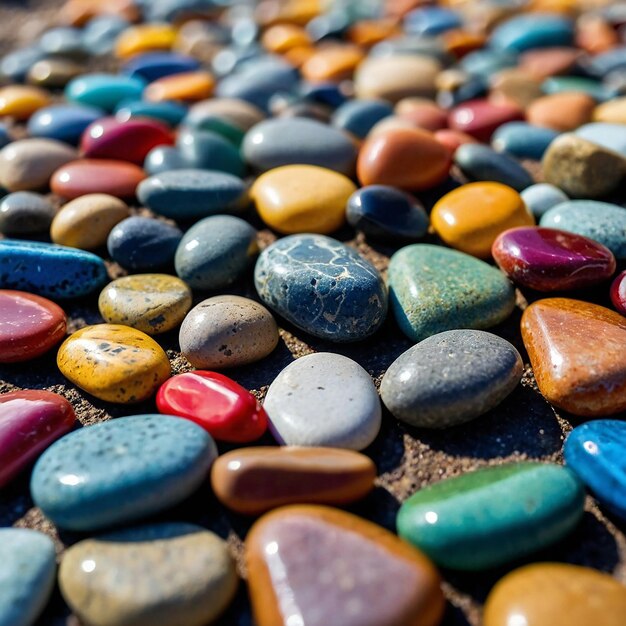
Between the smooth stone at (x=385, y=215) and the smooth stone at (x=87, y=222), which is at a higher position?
the smooth stone at (x=87, y=222)

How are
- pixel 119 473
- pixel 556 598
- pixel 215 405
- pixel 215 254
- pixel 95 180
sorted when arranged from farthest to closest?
pixel 95 180
pixel 215 254
pixel 215 405
pixel 119 473
pixel 556 598

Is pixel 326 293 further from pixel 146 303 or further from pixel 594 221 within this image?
pixel 594 221

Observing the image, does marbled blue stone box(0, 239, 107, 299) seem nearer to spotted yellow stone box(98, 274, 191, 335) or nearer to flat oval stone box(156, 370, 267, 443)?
spotted yellow stone box(98, 274, 191, 335)

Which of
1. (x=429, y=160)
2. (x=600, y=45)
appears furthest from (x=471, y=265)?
(x=600, y=45)

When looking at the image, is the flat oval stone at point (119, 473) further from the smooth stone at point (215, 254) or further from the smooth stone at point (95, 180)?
the smooth stone at point (95, 180)

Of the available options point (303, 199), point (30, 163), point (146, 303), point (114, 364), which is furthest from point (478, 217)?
point (30, 163)

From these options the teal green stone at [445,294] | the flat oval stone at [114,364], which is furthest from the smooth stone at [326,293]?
the flat oval stone at [114,364]
